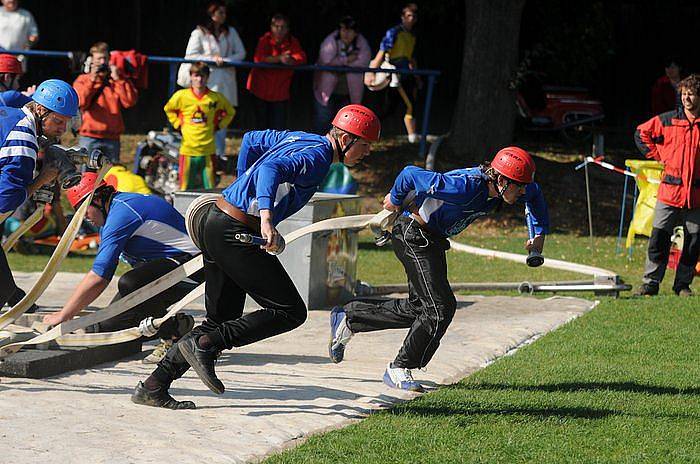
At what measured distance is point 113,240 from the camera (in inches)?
308

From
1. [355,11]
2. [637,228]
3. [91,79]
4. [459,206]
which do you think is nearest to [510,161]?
[459,206]

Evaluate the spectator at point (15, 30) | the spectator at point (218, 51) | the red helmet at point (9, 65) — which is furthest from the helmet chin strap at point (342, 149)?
the spectator at point (15, 30)

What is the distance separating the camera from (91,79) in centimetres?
1355

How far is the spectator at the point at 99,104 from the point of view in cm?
1348

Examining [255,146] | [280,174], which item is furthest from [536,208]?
[280,174]

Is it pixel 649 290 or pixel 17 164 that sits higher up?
pixel 17 164

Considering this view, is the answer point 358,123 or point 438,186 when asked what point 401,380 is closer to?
point 438,186

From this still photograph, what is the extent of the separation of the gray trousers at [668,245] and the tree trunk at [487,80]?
631 centimetres

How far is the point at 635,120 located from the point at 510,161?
1695 centimetres

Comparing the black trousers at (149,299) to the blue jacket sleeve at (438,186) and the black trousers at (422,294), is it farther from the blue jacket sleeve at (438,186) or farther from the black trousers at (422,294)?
the blue jacket sleeve at (438,186)

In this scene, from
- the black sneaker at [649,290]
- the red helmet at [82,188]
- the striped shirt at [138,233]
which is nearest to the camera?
the striped shirt at [138,233]

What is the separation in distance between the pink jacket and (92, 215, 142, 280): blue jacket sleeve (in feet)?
26.6

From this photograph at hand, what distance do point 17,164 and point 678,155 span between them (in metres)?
6.57

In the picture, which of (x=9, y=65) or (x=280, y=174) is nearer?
(x=280, y=174)
